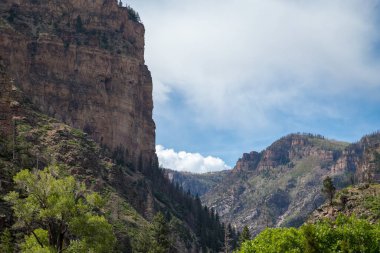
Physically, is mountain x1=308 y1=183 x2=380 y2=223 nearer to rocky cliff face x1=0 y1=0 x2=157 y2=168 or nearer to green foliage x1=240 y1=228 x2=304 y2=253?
green foliage x1=240 y1=228 x2=304 y2=253

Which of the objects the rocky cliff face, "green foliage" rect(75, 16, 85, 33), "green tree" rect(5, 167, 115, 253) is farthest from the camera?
"green foliage" rect(75, 16, 85, 33)

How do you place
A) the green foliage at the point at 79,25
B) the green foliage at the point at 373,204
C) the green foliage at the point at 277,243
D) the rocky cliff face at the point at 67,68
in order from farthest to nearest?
the green foliage at the point at 79,25 < the rocky cliff face at the point at 67,68 < the green foliage at the point at 373,204 < the green foliage at the point at 277,243

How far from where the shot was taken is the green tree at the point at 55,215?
36344 mm

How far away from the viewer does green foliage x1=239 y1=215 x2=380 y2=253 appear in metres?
38.5

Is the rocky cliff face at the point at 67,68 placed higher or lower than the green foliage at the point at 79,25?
lower

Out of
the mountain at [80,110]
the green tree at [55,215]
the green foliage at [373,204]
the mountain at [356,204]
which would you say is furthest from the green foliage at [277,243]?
the mountain at [80,110]

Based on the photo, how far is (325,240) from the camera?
3975cm

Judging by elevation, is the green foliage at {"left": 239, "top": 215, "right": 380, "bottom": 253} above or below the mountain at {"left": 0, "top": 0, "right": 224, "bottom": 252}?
below

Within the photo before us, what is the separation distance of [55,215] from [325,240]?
23528 millimetres

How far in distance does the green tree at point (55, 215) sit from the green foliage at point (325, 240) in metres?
14.1

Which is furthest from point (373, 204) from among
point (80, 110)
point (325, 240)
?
point (80, 110)

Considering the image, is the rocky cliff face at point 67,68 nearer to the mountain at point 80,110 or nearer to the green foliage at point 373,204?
the mountain at point 80,110

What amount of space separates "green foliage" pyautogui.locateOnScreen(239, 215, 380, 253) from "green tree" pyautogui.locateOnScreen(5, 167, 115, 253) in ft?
46.3

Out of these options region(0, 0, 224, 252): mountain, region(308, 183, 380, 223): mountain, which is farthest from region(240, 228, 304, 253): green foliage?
region(0, 0, 224, 252): mountain
